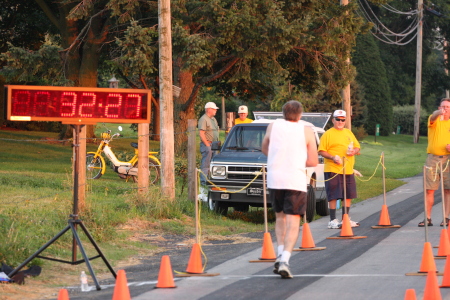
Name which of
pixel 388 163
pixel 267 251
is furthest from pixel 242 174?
pixel 388 163

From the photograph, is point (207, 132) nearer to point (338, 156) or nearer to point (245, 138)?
point (245, 138)

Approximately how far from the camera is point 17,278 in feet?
29.8

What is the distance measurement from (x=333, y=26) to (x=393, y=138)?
Result: 159ft

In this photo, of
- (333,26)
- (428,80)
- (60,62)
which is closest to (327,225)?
(333,26)

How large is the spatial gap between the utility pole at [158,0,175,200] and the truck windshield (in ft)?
4.06

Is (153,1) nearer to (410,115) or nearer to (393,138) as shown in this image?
(393,138)

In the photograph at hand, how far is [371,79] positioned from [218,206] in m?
55.4

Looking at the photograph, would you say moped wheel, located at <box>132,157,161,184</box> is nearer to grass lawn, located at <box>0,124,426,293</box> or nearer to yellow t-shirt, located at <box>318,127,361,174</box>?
grass lawn, located at <box>0,124,426,293</box>

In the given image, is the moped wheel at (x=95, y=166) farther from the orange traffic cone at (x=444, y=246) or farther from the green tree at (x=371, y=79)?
the green tree at (x=371, y=79)

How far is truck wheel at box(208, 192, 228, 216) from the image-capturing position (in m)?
16.7

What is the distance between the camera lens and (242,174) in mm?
16156

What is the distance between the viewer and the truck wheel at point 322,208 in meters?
17.9

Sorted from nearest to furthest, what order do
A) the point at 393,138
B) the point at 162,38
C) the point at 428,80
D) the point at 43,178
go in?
the point at 162,38
the point at 43,178
the point at 393,138
the point at 428,80

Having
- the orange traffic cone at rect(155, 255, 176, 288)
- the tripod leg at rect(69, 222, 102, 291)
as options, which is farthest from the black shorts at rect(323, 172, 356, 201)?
the tripod leg at rect(69, 222, 102, 291)
